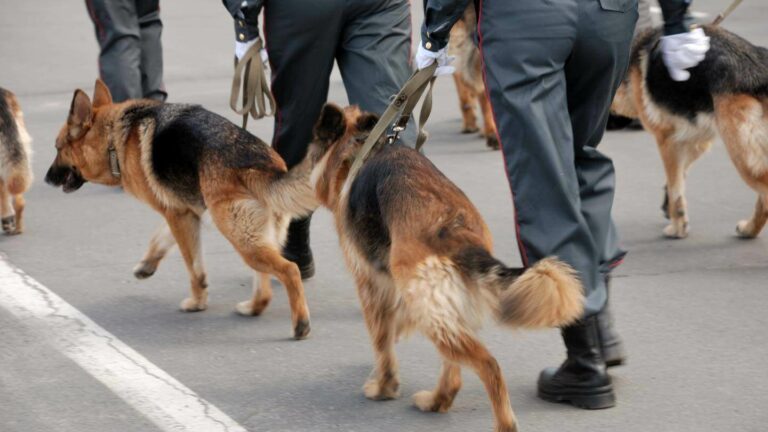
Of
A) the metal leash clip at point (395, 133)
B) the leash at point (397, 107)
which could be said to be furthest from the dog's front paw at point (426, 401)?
the metal leash clip at point (395, 133)

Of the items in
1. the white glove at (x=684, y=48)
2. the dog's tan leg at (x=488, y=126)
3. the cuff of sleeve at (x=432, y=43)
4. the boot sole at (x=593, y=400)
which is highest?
the cuff of sleeve at (x=432, y=43)

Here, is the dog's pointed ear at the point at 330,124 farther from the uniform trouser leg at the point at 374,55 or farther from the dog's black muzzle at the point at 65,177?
the dog's black muzzle at the point at 65,177

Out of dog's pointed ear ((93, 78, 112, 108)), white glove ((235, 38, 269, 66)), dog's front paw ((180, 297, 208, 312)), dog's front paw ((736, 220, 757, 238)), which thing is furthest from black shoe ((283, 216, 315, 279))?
dog's front paw ((736, 220, 757, 238))

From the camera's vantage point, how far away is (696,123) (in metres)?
6.33

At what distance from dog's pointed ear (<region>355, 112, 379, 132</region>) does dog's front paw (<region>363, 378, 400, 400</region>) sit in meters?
0.99

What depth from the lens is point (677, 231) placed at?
657cm

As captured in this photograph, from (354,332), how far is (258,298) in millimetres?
541

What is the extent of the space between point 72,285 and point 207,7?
9.32 metres

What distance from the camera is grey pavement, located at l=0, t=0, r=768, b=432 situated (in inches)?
168

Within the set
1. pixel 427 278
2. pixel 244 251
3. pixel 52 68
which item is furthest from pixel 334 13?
pixel 52 68

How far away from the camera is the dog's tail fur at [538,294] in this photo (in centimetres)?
348

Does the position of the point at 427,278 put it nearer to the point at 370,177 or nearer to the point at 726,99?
the point at 370,177

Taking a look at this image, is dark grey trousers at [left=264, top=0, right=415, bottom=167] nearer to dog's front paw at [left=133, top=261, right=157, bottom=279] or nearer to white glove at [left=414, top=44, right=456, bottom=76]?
white glove at [left=414, top=44, right=456, bottom=76]

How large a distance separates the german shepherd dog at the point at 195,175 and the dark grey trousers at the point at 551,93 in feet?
3.91
